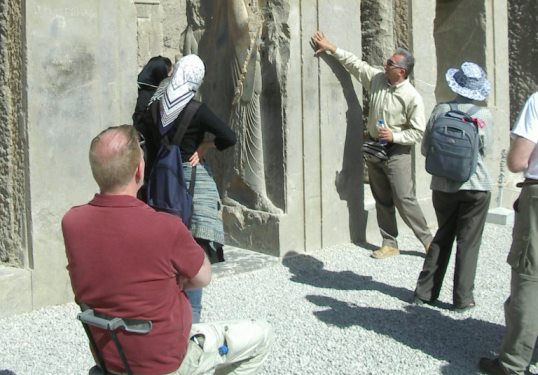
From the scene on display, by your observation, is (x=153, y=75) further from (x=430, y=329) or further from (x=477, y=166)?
(x=430, y=329)

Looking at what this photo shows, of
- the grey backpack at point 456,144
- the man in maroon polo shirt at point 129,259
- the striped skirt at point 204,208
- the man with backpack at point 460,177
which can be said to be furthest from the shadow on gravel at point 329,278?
the man in maroon polo shirt at point 129,259

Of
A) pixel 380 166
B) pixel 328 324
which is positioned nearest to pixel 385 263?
pixel 380 166

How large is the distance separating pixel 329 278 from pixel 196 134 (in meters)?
2.13

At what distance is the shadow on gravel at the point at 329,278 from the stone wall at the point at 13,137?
7.01ft

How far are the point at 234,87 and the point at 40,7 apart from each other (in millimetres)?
2228

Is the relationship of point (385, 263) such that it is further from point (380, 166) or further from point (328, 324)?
point (328, 324)

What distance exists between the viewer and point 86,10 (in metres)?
5.07

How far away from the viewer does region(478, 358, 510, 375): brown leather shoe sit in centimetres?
383

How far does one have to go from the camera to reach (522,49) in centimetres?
1195

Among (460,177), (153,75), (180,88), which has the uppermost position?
(153,75)

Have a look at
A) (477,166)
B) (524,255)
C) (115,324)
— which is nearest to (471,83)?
(477,166)

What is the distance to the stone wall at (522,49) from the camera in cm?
1179

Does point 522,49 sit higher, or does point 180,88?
point 522,49

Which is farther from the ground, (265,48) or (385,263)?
(265,48)
